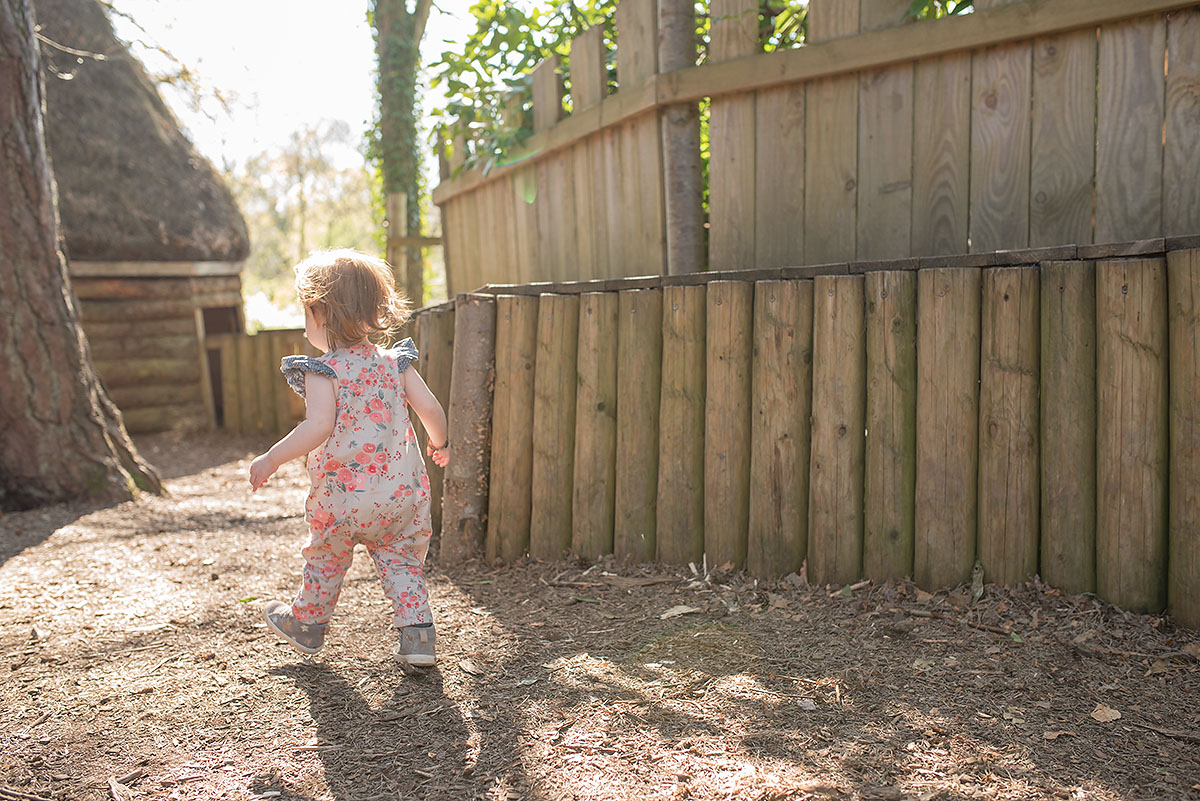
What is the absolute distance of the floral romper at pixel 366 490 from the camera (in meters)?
2.88

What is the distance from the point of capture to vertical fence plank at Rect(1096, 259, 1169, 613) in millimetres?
2701

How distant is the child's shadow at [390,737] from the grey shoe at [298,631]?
0.26ft

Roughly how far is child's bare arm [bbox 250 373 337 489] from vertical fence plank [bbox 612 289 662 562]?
1.26 metres

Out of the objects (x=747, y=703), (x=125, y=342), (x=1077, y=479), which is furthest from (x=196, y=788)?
(x=125, y=342)

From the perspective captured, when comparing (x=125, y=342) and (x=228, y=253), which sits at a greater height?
(x=228, y=253)

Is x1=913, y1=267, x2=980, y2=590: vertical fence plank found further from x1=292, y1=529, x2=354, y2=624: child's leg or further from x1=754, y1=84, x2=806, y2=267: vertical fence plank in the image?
x1=292, y1=529, x2=354, y2=624: child's leg

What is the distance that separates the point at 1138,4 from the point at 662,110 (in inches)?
74.3

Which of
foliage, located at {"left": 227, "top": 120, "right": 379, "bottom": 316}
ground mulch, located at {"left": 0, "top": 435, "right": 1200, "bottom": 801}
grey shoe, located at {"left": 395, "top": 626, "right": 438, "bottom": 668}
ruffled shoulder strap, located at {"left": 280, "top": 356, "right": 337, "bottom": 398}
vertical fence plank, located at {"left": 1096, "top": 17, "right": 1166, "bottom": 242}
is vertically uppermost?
foliage, located at {"left": 227, "top": 120, "right": 379, "bottom": 316}

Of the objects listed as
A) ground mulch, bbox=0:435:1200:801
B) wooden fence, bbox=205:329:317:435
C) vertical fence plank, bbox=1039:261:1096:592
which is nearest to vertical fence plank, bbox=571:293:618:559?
ground mulch, bbox=0:435:1200:801

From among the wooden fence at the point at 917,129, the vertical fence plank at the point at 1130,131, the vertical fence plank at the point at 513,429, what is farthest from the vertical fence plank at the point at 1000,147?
the vertical fence plank at the point at 513,429

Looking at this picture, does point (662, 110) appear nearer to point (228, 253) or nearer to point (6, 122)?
point (6, 122)

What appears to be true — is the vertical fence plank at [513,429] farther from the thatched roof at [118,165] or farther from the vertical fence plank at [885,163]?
the thatched roof at [118,165]

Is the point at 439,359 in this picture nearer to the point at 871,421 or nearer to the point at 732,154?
the point at 732,154

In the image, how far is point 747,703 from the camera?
2.47 m
